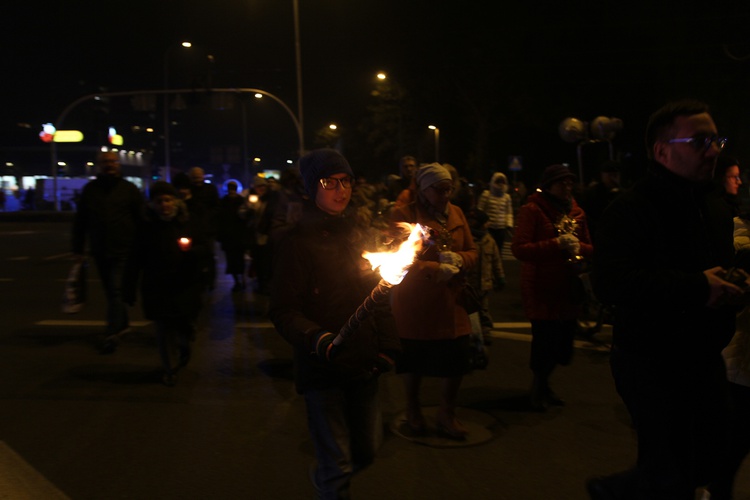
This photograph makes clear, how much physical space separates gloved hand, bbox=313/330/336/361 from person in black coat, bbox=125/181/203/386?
372 cm

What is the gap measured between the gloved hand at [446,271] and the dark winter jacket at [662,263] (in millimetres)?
1770

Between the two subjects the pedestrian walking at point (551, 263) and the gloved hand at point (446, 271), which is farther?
the pedestrian walking at point (551, 263)

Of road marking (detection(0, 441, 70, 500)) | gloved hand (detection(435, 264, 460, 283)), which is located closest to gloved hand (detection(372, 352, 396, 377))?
gloved hand (detection(435, 264, 460, 283))

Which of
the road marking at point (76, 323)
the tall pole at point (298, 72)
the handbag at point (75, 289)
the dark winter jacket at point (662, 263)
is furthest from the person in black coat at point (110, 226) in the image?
the tall pole at point (298, 72)

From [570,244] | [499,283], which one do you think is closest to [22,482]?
[570,244]

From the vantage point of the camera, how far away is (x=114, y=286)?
→ 297 inches

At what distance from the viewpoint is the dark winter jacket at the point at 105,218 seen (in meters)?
7.46

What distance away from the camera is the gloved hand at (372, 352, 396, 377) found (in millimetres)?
3133

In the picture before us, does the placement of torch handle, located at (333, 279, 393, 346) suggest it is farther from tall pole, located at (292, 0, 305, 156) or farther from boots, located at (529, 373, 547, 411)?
tall pole, located at (292, 0, 305, 156)

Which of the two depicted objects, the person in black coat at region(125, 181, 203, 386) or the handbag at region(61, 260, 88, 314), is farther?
the handbag at region(61, 260, 88, 314)

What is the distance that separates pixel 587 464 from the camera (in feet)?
15.1

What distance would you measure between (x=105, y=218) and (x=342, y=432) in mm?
5225

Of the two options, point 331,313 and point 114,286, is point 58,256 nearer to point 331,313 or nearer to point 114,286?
point 114,286

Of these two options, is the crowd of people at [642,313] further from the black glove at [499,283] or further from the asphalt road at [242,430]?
the black glove at [499,283]
